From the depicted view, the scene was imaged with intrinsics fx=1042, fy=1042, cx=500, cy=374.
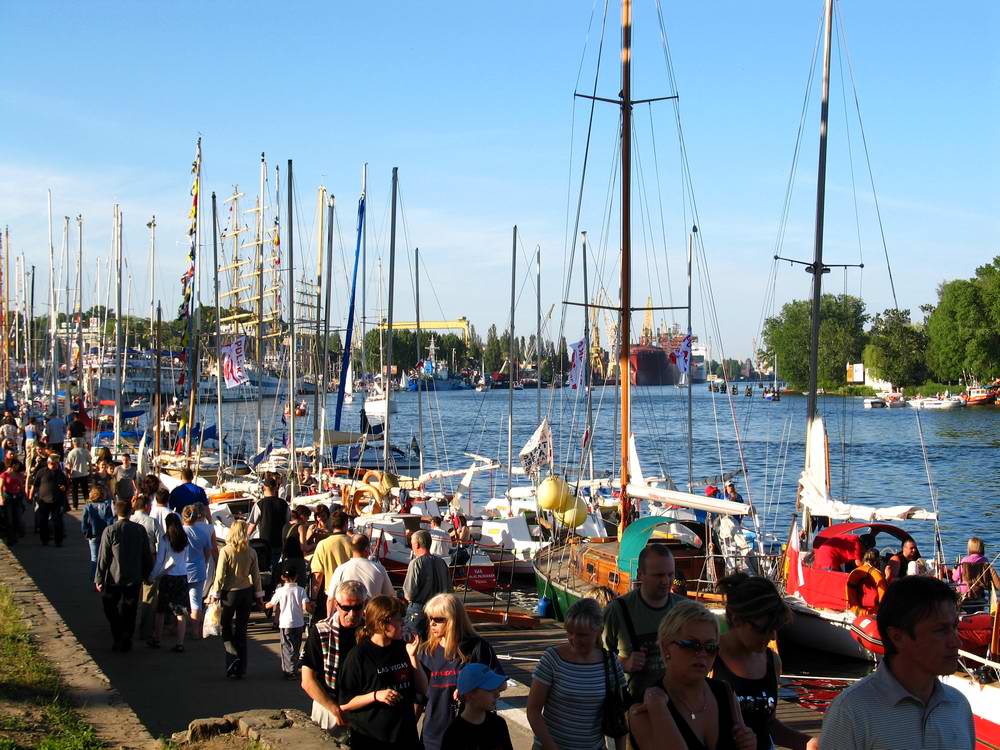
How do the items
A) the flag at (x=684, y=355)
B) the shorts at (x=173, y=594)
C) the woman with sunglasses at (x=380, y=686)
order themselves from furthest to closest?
the flag at (x=684, y=355)
the shorts at (x=173, y=594)
the woman with sunglasses at (x=380, y=686)

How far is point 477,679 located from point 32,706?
13.9ft

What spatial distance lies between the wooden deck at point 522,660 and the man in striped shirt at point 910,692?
Result: 4868 millimetres

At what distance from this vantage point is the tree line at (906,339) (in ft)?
297

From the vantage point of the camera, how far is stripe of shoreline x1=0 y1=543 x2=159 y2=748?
705cm

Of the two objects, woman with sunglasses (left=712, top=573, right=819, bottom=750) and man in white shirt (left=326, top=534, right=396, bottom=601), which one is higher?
woman with sunglasses (left=712, top=573, right=819, bottom=750)

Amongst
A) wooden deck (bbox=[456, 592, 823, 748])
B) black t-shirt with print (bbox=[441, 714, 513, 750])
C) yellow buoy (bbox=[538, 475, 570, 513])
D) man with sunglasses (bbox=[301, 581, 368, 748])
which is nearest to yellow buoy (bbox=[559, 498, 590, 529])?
yellow buoy (bbox=[538, 475, 570, 513])

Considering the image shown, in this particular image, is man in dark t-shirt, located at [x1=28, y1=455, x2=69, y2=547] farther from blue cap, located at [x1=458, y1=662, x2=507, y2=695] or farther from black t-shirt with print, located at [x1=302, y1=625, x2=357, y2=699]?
blue cap, located at [x1=458, y1=662, x2=507, y2=695]

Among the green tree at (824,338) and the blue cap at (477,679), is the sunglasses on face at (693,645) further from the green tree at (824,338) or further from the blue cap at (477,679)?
the green tree at (824,338)

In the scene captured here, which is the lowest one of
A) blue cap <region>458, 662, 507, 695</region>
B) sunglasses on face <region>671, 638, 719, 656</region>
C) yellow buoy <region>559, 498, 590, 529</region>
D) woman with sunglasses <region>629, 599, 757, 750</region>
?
yellow buoy <region>559, 498, 590, 529</region>

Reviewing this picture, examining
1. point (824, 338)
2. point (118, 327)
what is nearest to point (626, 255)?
point (118, 327)

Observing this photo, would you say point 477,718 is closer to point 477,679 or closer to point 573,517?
point 477,679

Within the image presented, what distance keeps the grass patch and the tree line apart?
7381 cm

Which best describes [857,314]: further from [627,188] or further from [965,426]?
[627,188]

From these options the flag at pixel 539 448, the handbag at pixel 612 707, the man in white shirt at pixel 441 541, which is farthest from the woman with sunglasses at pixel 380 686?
the flag at pixel 539 448
